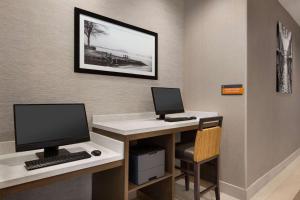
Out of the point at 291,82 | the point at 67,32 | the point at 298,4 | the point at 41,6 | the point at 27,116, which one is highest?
the point at 298,4

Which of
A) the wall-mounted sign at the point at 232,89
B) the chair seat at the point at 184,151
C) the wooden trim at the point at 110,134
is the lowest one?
the chair seat at the point at 184,151

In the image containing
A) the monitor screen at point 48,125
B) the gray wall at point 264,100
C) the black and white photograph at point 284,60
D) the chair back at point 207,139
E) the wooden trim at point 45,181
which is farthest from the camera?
the black and white photograph at point 284,60

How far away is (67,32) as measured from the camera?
1859 mm

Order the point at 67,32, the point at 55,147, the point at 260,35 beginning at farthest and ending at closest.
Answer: the point at 260,35, the point at 67,32, the point at 55,147

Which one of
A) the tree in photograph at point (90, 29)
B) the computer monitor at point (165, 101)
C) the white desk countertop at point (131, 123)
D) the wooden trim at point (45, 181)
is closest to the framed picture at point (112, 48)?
the tree in photograph at point (90, 29)

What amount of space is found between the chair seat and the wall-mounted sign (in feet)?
2.72

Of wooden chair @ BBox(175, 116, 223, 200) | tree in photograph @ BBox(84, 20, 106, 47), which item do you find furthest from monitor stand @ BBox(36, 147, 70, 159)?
wooden chair @ BBox(175, 116, 223, 200)

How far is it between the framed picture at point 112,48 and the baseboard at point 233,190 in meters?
1.63

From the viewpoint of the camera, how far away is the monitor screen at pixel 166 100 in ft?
7.40

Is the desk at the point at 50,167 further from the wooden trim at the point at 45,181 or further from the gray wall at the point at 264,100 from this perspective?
the gray wall at the point at 264,100

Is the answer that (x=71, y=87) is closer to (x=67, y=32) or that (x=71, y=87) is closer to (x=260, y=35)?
(x=67, y=32)

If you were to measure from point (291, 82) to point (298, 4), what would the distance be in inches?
54.2

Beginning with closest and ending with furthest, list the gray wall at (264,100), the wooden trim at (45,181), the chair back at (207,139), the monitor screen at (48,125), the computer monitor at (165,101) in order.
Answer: the wooden trim at (45,181)
the monitor screen at (48,125)
the chair back at (207,139)
the computer monitor at (165,101)
the gray wall at (264,100)

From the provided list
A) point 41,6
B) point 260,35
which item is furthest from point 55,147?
point 260,35
